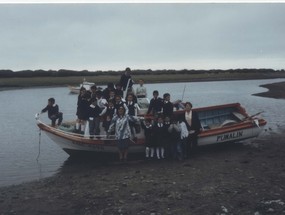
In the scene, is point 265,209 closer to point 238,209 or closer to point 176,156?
point 238,209

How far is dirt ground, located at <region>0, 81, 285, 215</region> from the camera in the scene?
9539 millimetres

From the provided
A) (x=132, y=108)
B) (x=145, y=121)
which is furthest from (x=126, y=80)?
(x=145, y=121)

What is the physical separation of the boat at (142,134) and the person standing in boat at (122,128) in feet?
1.48

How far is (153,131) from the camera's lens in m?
14.5

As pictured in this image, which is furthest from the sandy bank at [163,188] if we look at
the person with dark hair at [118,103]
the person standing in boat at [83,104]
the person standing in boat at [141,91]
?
the person standing in boat at [141,91]

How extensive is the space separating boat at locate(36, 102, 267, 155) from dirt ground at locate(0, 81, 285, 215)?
25.8 inches

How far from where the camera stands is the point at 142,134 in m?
15.6

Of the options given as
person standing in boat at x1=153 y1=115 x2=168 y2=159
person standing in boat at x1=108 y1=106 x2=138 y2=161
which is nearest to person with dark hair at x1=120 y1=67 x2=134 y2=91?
person standing in boat at x1=108 y1=106 x2=138 y2=161

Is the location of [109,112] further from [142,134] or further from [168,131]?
[168,131]

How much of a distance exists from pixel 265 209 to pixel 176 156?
6049 millimetres

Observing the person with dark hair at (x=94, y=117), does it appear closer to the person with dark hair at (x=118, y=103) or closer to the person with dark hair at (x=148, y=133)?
the person with dark hair at (x=118, y=103)

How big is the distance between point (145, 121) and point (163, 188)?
4261mm

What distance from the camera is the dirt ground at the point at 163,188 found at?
954 cm

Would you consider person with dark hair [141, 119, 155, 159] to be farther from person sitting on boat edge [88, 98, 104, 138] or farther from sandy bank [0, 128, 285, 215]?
person sitting on boat edge [88, 98, 104, 138]
